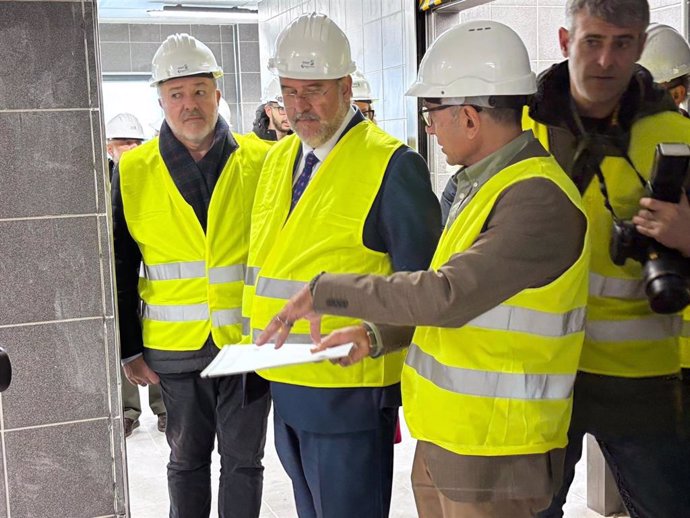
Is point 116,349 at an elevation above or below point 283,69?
below

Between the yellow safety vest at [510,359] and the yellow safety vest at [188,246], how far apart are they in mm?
1079

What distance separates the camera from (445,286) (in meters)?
1.59

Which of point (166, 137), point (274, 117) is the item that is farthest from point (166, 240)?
point (274, 117)

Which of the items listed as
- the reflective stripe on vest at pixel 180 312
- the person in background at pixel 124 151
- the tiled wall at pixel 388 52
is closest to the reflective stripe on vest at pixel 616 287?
the reflective stripe on vest at pixel 180 312

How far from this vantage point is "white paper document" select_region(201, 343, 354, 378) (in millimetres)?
1807

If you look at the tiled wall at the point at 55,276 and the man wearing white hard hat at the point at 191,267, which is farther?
the man wearing white hard hat at the point at 191,267

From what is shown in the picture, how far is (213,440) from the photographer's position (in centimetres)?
284

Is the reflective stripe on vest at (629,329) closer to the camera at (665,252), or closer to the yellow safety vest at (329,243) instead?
the camera at (665,252)

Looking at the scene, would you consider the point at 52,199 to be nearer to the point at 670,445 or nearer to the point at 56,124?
the point at 56,124

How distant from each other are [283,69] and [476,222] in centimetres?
89

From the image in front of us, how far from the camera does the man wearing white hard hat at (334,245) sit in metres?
2.19

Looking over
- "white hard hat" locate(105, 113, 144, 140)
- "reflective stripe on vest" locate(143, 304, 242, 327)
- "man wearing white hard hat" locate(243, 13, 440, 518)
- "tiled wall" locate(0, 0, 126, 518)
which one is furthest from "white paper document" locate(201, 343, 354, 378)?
"white hard hat" locate(105, 113, 144, 140)

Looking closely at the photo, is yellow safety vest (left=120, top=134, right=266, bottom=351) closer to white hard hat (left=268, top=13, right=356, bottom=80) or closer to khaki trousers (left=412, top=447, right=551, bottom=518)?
white hard hat (left=268, top=13, right=356, bottom=80)

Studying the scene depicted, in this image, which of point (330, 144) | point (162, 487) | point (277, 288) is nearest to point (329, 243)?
point (277, 288)
